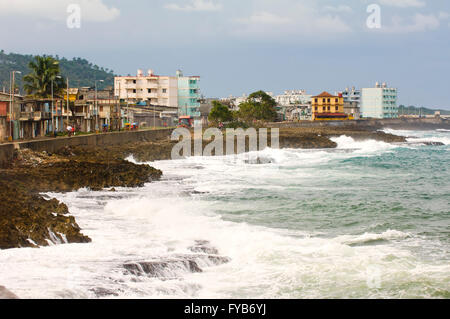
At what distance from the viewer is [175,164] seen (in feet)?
139

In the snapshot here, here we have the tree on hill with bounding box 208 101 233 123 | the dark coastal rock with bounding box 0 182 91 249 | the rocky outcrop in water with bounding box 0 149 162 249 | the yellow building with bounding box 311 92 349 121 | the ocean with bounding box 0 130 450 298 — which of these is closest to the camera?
the ocean with bounding box 0 130 450 298

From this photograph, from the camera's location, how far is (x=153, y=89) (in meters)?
101

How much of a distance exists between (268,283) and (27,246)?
5528mm

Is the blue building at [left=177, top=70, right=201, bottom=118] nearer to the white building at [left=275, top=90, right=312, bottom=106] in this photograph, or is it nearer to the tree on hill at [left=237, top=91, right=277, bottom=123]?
the tree on hill at [left=237, top=91, right=277, bottom=123]

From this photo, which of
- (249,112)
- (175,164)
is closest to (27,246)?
(175,164)

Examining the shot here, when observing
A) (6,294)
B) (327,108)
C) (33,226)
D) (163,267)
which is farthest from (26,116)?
(327,108)

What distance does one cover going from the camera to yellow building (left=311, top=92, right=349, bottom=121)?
121875 mm

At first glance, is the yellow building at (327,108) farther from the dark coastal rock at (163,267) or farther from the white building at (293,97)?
the dark coastal rock at (163,267)

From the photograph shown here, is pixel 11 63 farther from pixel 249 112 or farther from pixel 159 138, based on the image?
pixel 159 138

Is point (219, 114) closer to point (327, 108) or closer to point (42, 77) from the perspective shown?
point (42, 77)

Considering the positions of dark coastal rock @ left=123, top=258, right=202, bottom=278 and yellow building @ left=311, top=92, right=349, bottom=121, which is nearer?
dark coastal rock @ left=123, top=258, right=202, bottom=278

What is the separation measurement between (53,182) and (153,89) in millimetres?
76449

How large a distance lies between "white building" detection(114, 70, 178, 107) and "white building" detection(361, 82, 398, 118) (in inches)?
2850

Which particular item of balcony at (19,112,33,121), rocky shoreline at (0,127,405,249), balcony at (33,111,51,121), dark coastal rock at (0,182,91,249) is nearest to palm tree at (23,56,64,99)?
balcony at (33,111,51,121)
